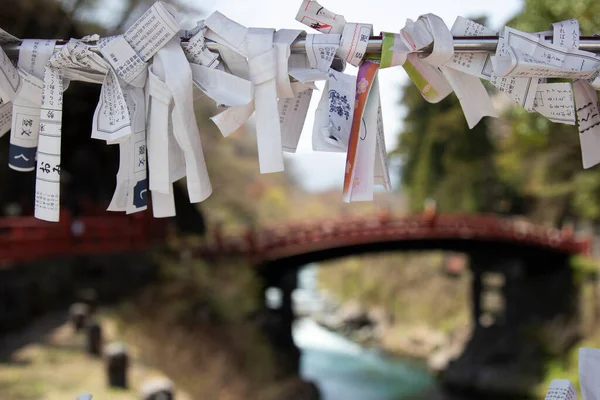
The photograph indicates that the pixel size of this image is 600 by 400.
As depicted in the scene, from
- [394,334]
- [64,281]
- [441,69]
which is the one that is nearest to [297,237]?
[64,281]

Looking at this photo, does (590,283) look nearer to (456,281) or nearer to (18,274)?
(456,281)

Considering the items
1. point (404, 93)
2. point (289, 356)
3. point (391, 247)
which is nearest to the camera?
point (289, 356)

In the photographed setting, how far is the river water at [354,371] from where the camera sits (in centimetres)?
1634

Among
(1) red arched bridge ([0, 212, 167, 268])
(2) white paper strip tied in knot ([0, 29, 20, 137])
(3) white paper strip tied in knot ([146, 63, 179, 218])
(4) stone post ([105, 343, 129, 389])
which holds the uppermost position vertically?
(2) white paper strip tied in knot ([0, 29, 20, 137])

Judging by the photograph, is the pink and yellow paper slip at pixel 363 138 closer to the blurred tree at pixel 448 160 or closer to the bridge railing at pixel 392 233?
the bridge railing at pixel 392 233

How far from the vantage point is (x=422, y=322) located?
2183cm

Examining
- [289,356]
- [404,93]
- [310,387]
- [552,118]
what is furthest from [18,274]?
[404,93]

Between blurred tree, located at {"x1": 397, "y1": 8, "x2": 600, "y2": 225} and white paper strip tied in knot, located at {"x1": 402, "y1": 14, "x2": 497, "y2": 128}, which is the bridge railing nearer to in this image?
blurred tree, located at {"x1": 397, "y1": 8, "x2": 600, "y2": 225}

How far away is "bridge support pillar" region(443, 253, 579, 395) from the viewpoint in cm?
1562

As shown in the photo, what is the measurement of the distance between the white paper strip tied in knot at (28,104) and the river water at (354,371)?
1335 centimetres

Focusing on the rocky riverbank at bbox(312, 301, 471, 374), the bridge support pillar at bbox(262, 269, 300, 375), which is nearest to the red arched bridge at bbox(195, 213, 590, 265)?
the bridge support pillar at bbox(262, 269, 300, 375)

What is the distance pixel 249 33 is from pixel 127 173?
0.62 meters

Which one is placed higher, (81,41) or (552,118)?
(81,41)

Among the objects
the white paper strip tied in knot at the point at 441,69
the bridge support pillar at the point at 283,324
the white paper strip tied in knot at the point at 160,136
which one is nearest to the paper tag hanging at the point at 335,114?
the white paper strip tied in knot at the point at 441,69
